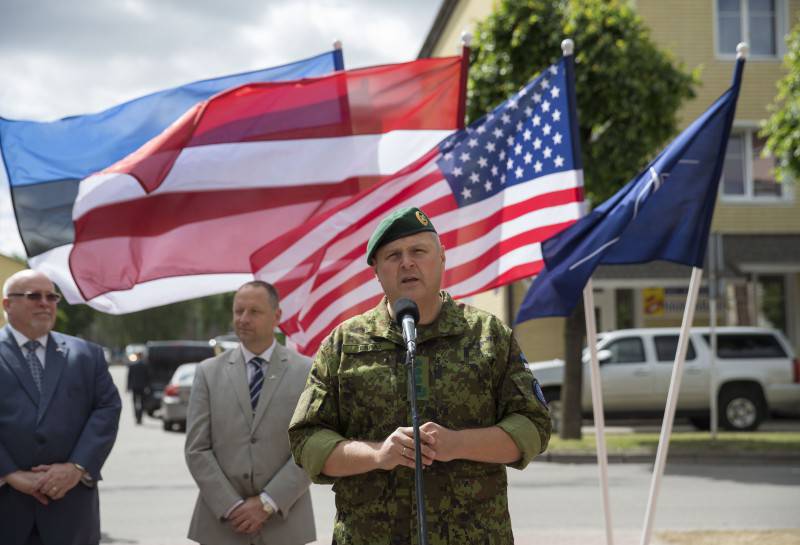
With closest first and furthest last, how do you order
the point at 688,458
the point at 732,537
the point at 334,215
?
the point at 334,215, the point at 732,537, the point at 688,458

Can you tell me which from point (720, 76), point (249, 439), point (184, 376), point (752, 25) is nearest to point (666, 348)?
point (720, 76)

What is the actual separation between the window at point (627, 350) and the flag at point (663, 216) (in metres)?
14.1

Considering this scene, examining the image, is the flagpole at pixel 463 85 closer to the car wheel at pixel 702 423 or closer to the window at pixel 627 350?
the window at pixel 627 350

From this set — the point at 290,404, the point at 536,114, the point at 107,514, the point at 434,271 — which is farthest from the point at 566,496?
the point at 434,271

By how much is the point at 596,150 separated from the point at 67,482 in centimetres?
1383

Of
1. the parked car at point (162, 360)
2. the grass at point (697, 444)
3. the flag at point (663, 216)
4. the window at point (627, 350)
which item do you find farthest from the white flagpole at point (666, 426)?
the parked car at point (162, 360)

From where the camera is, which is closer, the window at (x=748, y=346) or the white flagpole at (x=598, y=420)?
the white flagpole at (x=598, y=420)

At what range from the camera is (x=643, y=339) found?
66.4 ft

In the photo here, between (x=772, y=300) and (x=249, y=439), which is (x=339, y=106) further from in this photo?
(x=772, y=300)

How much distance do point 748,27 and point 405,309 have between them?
84.3ft

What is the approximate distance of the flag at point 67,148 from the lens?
6.93 metres

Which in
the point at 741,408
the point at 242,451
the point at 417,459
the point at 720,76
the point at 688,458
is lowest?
the point at 688,458

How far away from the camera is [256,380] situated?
5.19m

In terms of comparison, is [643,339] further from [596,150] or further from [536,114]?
[536,114]
